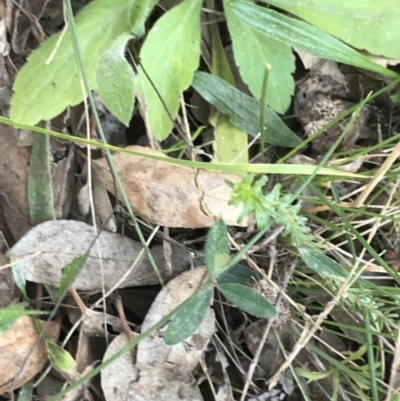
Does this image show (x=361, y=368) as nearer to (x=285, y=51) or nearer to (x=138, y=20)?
(x=285, y=51)

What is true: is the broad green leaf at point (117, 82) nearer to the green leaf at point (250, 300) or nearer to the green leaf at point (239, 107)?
the green leaf at point (239, 107)

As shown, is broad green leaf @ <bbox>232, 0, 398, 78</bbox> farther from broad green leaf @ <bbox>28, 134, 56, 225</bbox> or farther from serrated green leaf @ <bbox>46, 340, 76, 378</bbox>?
serrated green leaf @ <bbox>46, 340, 76, 378</bbox>

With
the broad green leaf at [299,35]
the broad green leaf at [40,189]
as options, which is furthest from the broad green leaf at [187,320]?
the broad green leaf at [299,35]

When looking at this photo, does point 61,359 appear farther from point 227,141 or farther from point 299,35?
point 299,35

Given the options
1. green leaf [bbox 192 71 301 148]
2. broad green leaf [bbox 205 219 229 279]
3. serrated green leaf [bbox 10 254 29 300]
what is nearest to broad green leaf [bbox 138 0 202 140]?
green leaf [bbox 192 71 301 148]

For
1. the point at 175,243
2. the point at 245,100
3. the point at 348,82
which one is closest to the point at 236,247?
the point at 175,243

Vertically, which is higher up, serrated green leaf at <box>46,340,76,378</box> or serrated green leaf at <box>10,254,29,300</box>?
serrated green leaf at <box>10,254,29,300</box>

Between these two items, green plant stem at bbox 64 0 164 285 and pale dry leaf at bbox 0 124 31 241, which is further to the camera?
pale dry leaf at bbox 0 124 31 241
